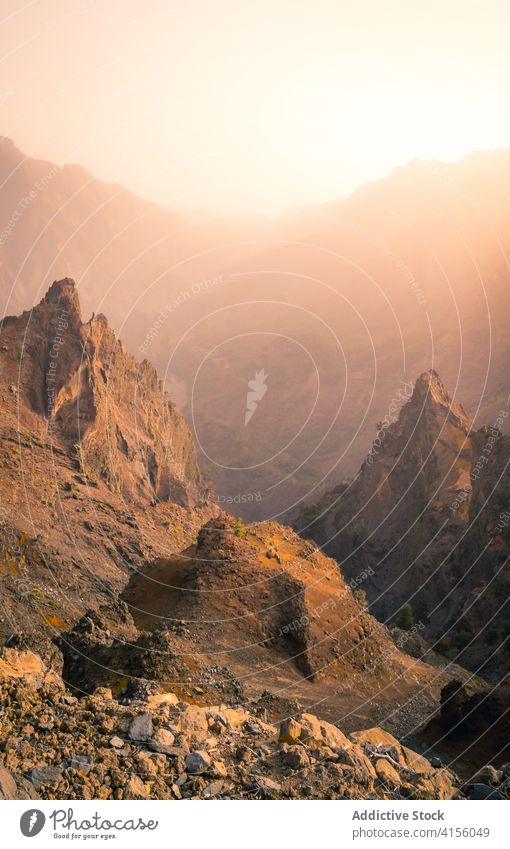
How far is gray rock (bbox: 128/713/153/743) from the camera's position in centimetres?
1698

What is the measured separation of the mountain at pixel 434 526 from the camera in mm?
76375

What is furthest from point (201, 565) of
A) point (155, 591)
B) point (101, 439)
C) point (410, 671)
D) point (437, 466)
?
point (437, 466)

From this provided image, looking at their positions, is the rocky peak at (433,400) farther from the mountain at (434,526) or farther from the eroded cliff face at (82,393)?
the eroded cliff face at (82,393)

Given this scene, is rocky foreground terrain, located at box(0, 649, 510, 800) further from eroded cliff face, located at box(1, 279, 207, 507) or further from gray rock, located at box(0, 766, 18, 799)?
eroded cliff face, located at box(1, 279, 207, 507)

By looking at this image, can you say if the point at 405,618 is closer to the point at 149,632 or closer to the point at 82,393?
the point at 82,393

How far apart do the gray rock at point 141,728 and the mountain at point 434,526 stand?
172 ft

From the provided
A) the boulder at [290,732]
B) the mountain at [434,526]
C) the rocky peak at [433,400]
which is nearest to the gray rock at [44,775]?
the boulder at [290,732]

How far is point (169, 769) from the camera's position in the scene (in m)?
16.1

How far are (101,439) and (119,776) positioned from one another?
84752 millimetres

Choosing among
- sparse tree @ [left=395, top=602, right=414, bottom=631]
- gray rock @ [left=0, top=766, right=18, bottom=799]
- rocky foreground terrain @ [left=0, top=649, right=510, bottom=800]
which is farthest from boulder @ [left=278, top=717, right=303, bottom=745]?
sparse tree @ [left=395, top=602, right=414, bottom=631]

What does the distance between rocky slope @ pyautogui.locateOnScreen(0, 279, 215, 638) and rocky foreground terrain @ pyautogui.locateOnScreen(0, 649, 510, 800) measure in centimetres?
2706

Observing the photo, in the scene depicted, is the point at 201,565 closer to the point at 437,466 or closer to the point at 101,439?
the point at 101,439

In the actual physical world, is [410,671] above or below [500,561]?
below

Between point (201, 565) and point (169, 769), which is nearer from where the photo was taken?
point (169, 769)
